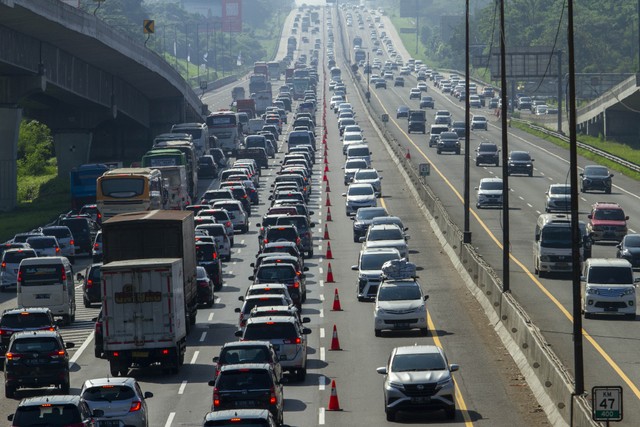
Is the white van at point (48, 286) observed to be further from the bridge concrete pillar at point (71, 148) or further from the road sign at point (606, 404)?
the bridge concrete pillar at point (71, 148)

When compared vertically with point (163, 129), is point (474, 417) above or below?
below

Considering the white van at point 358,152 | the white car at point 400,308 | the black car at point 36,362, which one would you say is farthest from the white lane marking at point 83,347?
the white van at point 358,152

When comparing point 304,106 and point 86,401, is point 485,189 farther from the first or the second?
point 304,106

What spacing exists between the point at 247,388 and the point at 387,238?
3138 centimetres

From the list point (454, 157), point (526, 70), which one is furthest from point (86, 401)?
point (526, 70)

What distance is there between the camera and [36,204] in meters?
96.4

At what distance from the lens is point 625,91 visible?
118 m

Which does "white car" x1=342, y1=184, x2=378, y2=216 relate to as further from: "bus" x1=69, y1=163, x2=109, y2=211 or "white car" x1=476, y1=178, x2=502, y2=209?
"bus" x1=69, y1=163, x2=109, y2=211

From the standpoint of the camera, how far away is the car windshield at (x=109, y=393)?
29.7 meters

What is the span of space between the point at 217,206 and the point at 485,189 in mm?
14882

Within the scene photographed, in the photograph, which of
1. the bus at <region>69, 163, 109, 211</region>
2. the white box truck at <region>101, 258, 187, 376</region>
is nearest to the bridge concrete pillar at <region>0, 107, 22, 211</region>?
the bus at <region>69, 163, 109, 211</region>

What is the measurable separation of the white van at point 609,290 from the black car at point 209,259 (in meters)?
15.2

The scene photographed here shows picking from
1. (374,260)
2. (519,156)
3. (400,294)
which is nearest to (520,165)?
(519,156)

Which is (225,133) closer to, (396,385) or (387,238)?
(387,238)
